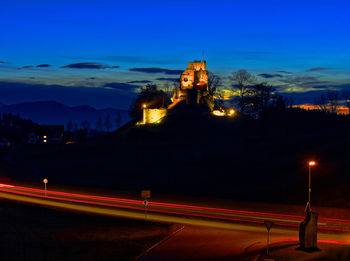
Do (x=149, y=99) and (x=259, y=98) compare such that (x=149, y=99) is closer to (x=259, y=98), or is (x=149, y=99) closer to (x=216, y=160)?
(x=259, y=98)

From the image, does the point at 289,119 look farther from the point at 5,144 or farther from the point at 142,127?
the point at 5,144

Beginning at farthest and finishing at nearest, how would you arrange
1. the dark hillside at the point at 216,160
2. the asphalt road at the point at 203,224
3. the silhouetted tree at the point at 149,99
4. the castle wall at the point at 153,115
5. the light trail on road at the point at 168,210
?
1. the silhouetted tree at the point at 149,99
2. the castle wall at the point at 153,115
3. the dark hillside at the point at 216,160
4. the light trail on road at the point at 168,210
5. the asphalt road at the point at 203,224

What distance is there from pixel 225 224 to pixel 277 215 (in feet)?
18.6

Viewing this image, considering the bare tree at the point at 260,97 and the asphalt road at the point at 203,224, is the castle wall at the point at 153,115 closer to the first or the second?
the bare tree at the point at 260,97

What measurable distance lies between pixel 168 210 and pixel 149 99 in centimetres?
10815

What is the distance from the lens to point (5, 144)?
157 metres

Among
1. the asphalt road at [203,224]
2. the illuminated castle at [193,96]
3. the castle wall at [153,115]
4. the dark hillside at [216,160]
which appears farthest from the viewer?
the illuminated castle at [193,96]

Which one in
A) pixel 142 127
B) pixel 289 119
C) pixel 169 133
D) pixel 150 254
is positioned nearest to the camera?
pixel 150 254

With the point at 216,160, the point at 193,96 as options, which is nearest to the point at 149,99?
the point at 193,96

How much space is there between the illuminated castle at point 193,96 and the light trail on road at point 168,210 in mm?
68840

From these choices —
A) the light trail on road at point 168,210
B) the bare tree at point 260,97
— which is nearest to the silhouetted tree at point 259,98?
the bare tree at point 260,97

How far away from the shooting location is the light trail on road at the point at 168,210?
31.3 m

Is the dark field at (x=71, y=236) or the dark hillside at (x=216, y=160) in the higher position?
the dark hillside at (x=216, y=160)

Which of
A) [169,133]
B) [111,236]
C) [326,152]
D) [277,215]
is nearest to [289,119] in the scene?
[169,133]
